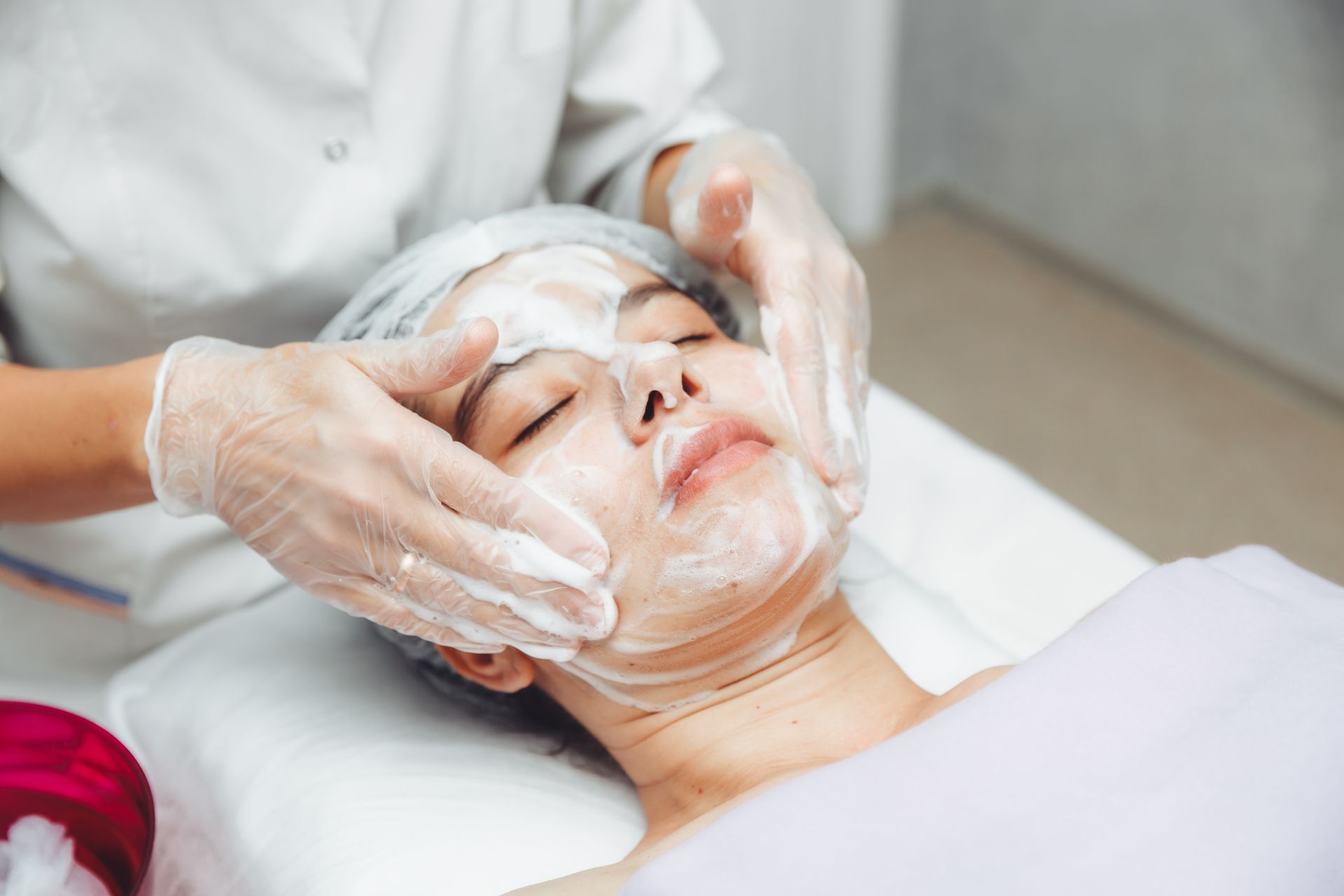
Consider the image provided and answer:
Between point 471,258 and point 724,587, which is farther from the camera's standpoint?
point 471,258

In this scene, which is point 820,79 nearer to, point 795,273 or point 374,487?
point 795,273

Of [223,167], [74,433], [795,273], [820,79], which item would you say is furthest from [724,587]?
[820,79]

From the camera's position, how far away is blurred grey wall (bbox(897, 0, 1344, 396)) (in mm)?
2416

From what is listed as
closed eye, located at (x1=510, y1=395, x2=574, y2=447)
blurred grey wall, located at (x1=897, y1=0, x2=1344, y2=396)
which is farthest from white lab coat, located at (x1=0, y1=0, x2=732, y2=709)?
blurred grey wall, located at (x1=897, y1=0, x2=1344, y2=396)

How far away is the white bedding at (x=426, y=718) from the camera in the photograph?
1.08m

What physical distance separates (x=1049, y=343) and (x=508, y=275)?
2.10 m

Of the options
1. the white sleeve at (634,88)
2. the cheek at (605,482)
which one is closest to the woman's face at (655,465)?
the cheek at (605,482)

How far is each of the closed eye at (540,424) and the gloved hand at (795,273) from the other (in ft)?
0.81

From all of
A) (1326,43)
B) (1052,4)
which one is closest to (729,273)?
(1326,43)

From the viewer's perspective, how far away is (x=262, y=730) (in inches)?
48.7

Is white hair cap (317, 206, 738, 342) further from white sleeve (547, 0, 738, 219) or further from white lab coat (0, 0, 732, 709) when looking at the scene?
white sleeve (547, 0, 738, 219)

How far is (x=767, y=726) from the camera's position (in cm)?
106

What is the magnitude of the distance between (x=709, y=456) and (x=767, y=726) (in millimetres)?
277

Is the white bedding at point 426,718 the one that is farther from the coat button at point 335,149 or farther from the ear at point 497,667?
the coat button at point 335,149
